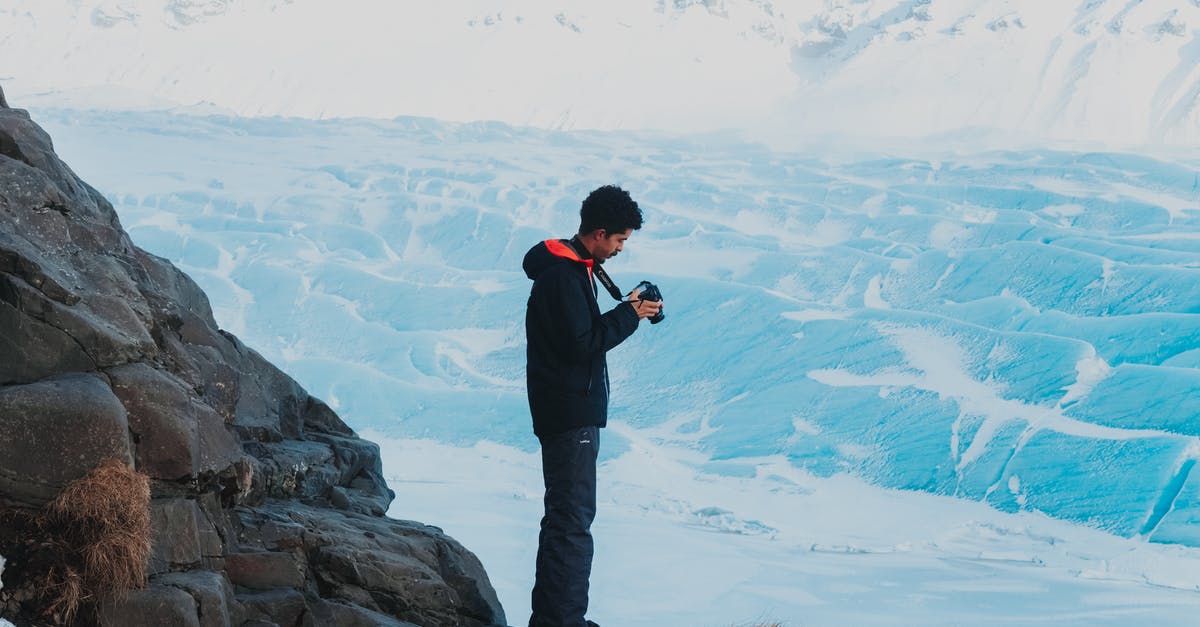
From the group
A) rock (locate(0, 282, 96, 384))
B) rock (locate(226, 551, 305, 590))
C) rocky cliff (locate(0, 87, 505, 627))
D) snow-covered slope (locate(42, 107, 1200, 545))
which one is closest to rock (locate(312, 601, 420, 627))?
rocky cliff (locate(0, 87, 505, 627))

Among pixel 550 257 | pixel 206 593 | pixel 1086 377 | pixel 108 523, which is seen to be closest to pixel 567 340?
pixel 550 257

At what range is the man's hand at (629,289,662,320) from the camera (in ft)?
11.7

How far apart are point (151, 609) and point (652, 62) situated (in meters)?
55.0

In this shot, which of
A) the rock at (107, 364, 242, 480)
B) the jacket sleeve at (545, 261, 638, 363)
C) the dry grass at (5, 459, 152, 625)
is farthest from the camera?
the jacket sleeve at (545, 261, 638, 363)

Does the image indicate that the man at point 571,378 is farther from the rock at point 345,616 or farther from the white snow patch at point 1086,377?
the white snow patch at point 1086,377

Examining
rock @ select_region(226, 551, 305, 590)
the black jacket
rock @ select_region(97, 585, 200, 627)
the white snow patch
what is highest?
the white snow patch

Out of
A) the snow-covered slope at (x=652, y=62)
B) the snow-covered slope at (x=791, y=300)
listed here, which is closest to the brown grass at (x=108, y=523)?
the snow-covered slope at (x=791, y=300)

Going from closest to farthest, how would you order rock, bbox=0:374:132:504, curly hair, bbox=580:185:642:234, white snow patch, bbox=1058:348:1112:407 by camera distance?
rock, bbox=0:374:132:504
curly hair, bbox=580:185:642:234
white snow patch, bbox=1058:348:1112:407

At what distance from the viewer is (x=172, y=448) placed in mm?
3299

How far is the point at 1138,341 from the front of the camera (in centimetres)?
1263

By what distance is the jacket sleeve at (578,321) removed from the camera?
3.42 metres

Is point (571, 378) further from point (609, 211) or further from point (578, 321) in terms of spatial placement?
point (609, 211)

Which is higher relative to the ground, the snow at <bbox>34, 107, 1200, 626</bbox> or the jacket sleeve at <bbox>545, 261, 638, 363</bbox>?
the snow at <bbox>34, 107, 1200, 626</bbox>

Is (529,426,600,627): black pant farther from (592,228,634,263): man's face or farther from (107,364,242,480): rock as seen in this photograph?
(107,364,242,480): rock
